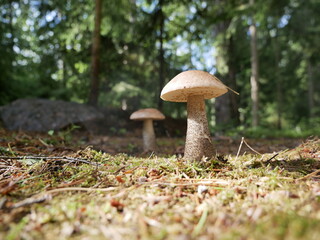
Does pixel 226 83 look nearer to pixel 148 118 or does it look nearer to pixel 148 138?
pixel 148 118

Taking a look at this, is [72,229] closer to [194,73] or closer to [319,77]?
[194,73]

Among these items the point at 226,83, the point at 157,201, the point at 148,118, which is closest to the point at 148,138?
the point at 148,118

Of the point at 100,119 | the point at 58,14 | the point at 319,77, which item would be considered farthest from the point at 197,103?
the point at 319,77

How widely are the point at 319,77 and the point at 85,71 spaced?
24070mm

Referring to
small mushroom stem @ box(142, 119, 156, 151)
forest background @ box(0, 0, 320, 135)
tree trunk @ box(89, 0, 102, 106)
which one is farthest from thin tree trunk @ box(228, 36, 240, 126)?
tree trunk @ box(89, 0, 102, 106)

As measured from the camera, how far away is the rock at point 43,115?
594 cm

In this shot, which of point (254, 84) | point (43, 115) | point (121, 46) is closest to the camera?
point (43, 115)

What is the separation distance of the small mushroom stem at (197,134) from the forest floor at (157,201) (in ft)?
1.10

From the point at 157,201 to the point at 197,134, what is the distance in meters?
1.41

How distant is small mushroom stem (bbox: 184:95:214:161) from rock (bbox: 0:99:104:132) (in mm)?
4601

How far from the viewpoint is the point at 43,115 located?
20.2 feet

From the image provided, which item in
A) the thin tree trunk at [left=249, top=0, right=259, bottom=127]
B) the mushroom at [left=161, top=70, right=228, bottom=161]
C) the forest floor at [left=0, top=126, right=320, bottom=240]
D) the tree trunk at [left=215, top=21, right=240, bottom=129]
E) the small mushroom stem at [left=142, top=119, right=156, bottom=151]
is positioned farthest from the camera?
the thin tree trunk at [left=249, top=0, right=259, bottom=127]

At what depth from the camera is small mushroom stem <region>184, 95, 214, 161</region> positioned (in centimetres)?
262

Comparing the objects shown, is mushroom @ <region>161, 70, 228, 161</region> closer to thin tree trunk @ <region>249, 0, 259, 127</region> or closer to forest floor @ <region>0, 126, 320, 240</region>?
forest floor @ <region>0, 126, 320, 240</region>
